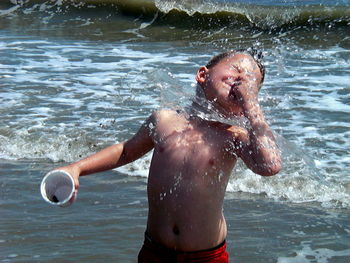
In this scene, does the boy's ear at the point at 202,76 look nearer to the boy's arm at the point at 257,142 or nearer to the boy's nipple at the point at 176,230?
the boy's arm at the point at 257,142

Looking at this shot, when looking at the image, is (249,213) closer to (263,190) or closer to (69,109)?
(263,190)

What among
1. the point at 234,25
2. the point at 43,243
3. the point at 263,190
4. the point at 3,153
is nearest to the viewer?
the point at 43,243

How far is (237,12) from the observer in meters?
16.1

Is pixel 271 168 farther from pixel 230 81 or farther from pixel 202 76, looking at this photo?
pixel 202 76

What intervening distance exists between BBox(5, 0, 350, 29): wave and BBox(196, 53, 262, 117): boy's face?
1185 cm

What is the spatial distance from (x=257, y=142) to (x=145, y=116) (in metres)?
4.81

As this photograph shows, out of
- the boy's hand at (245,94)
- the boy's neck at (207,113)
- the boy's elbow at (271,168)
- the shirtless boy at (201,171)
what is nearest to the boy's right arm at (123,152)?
the shirtless boy at (201,171)

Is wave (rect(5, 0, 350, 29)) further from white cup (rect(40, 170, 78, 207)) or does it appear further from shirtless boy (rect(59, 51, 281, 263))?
white cup (rect(40, 170, 78, 207))

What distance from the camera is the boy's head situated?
9.43 feet

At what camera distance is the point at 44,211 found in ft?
15.6

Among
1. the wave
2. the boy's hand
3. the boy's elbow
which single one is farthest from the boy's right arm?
the wave

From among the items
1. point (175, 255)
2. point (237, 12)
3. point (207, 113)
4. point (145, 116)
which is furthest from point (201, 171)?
point (237, 12)

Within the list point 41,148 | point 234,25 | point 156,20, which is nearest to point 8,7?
point 156,20

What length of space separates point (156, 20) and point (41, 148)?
33.4 feet
